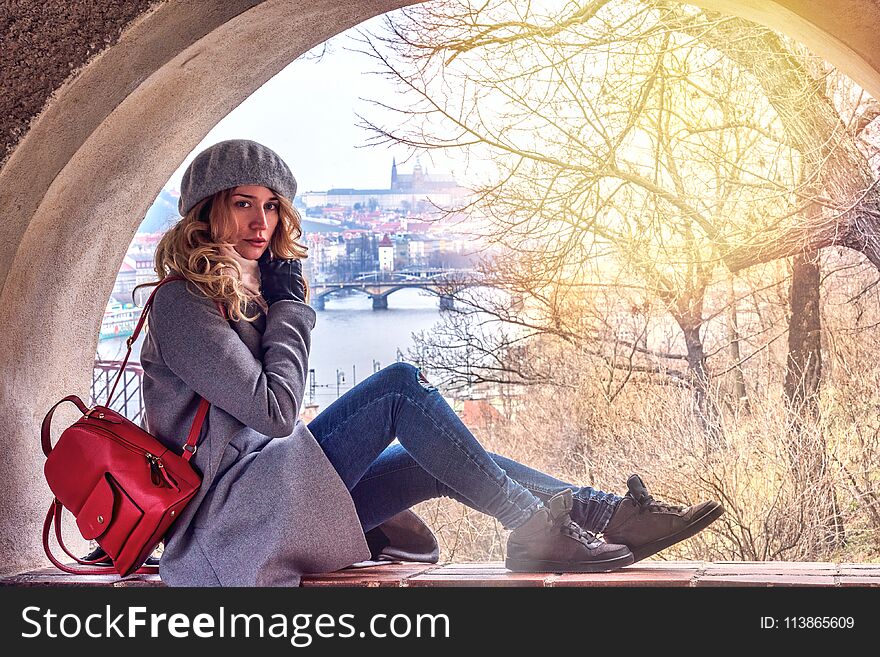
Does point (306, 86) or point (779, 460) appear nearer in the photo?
point (779, 460)

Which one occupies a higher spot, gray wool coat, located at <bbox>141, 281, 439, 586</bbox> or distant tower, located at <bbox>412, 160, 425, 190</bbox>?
distant tower, located at <bbox>412, 160, 425, 190</bbox>

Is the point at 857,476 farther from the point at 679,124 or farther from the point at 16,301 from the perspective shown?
the point at 16,301

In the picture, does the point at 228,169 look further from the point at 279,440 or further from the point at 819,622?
the point at 819,622

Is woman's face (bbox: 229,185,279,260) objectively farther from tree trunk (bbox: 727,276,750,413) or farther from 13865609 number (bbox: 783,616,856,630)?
tree trunk (bbox: 727,276,750,413)

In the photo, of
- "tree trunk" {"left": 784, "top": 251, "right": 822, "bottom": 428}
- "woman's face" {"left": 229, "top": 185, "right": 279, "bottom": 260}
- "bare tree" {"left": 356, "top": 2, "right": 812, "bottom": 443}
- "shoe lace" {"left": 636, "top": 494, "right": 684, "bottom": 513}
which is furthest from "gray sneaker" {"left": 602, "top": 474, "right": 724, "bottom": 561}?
"tree trunk" {"left": 784, "top": 251, "right": 822, "bottom": 428}

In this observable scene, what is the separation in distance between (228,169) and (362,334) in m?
5.30

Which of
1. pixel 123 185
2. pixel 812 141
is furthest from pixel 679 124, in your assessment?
pixel 123 185

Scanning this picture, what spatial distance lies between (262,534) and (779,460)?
4.51 metres

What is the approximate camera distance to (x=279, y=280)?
1.85 m

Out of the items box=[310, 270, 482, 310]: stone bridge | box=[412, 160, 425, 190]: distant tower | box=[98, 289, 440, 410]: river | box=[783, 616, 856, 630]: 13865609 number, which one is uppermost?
box=[412, 160, 425, 190]: distant tower

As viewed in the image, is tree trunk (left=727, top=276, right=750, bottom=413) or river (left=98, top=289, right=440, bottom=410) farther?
river (left=98, top=289, right=440, bottom=410)

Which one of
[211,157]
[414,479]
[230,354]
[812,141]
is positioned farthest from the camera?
[812,141]

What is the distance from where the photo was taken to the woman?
5.54 ft

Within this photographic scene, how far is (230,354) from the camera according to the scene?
166 centimetres
